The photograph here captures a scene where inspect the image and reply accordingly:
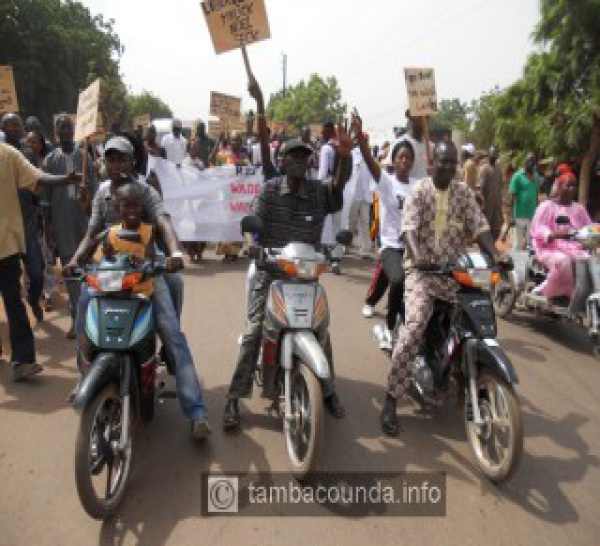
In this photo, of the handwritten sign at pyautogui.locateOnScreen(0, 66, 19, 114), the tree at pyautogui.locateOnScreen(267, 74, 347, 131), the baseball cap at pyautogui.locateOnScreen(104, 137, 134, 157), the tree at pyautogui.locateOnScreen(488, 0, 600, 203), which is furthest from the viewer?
the tree at pyautogui.locateOnScreen(267, 74, 347, 131)

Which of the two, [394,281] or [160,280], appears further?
[394,281]

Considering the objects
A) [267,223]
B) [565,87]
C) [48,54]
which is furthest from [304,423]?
[48,54]

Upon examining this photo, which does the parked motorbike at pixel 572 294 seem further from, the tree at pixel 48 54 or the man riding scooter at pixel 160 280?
the tree at pixel 48 54

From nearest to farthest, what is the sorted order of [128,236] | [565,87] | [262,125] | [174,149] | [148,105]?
[128,236]
[262,125]
[174,149]
[565,87]
[148,105]

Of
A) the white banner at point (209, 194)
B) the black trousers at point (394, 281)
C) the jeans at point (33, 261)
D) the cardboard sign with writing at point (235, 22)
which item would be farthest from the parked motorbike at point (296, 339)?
the white banner at point (209, 194)

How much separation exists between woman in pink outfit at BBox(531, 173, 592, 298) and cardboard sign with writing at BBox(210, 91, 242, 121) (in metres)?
7.25

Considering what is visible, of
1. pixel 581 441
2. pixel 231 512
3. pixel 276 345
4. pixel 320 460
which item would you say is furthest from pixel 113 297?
pixel 581 441

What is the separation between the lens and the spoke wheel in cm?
329

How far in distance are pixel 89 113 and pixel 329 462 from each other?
4.09 meters

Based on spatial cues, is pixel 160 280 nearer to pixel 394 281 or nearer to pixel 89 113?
pixel 394 281

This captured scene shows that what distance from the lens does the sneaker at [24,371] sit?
4914 mm

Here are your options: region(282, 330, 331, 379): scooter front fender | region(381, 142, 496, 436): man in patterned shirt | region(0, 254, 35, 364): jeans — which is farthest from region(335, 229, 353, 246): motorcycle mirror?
region(0, 254, 35, 364): jeans

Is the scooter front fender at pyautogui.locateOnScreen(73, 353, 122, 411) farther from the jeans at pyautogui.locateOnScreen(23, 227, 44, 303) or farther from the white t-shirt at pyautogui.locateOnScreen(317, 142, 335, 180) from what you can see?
the white t-shirt at pyautogui.locateOnScreen(317, 142, 335, 180)

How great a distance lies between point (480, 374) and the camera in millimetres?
3654
